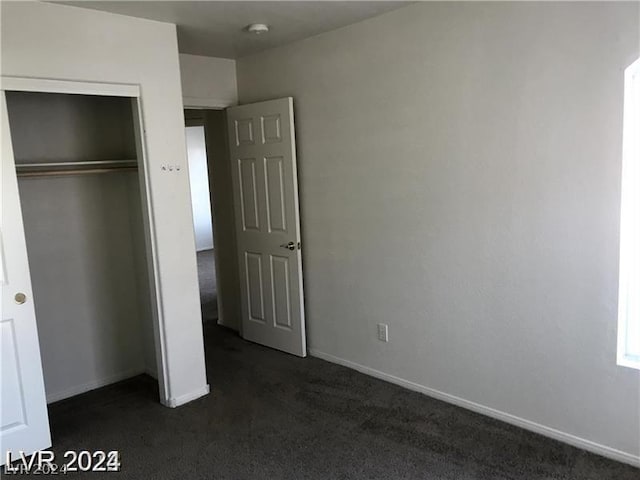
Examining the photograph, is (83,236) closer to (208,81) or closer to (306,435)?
(208,81)

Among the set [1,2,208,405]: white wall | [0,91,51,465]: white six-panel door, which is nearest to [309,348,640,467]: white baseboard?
[1,2,208,405]: white wall

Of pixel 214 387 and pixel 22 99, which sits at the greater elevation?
pixel 22 99

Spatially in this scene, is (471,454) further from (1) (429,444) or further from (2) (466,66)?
(2) (466,66)

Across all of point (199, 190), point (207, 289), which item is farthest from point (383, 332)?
point (199, 190)

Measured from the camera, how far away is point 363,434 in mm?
2988

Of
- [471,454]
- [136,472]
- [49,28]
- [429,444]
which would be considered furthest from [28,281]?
[471,454]

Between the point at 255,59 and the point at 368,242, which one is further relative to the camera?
the point at 255,59

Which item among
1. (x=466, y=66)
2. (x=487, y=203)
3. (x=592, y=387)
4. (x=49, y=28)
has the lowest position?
(x=592, y=387)

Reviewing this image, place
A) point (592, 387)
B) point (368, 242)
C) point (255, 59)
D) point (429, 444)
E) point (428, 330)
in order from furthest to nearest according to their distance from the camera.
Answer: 1. point (255, 59)
2. point (368, 242)
3. point (428, 330)
4. point (429, 444)
5. point (592, 387)

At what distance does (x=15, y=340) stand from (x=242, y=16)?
2284mm

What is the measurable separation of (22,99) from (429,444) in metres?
3.35

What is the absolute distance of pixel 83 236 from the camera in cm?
370

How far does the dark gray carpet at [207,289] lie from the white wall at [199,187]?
1.49 ft

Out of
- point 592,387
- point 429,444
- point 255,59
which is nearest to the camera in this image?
point 592,387
